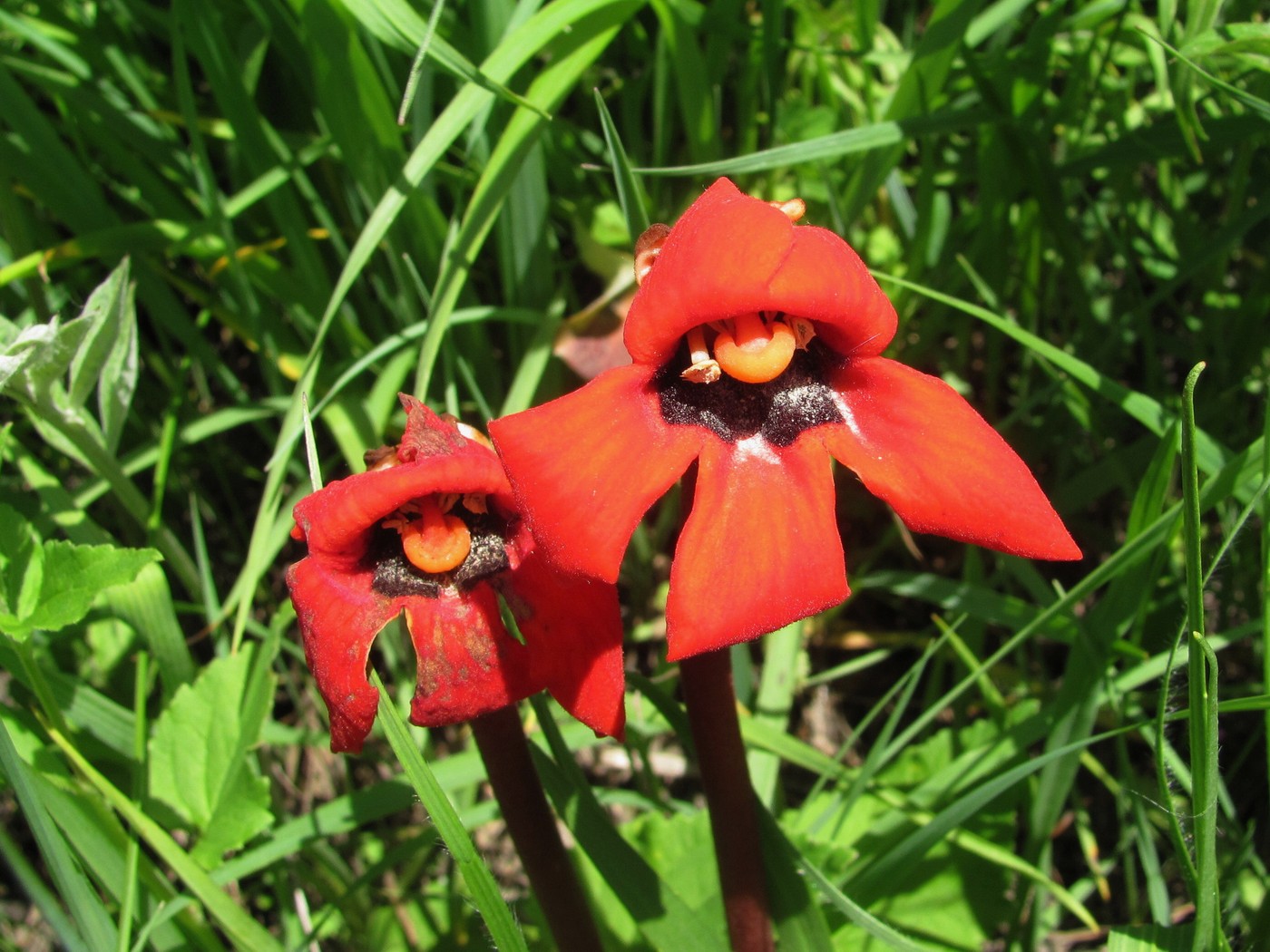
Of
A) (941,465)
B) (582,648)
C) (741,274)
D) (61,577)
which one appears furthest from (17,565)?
(941,465)

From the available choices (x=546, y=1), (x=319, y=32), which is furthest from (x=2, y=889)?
(x=546, y=1)

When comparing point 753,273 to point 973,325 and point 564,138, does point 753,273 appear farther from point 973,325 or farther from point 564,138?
point 973,325

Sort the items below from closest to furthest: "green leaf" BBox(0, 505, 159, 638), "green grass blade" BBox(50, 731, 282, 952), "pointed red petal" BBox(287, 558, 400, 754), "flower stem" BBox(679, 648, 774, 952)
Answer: "pointed red petal" BBox(287, 558, 400, 754), "flower stem" BBox(679, 648, 774, 952), "green leaf" BBox(0, 505, 159, 638), "green grass blade" BBox(50, 731, 282, 952)

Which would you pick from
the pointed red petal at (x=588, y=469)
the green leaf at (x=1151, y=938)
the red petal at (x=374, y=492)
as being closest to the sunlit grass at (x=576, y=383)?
the green leaf at (x=1151, y=938)

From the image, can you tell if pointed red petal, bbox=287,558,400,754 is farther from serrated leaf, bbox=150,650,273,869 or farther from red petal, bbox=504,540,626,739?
serrated leaf, bbox=150,650,273,869

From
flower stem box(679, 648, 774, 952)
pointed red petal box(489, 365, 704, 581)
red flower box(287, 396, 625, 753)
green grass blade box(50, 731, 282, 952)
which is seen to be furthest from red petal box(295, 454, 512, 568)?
green grass blade box(50, 731, 282, 952)

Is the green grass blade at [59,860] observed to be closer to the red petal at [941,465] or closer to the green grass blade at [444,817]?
the green grass blade at [444,817]

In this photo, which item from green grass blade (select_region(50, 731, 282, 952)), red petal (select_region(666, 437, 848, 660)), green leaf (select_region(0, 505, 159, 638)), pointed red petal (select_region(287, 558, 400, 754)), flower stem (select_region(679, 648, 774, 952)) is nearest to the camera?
red petal (select_region(666, 437, 848, 660))

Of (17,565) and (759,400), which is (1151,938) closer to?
(759,400)
